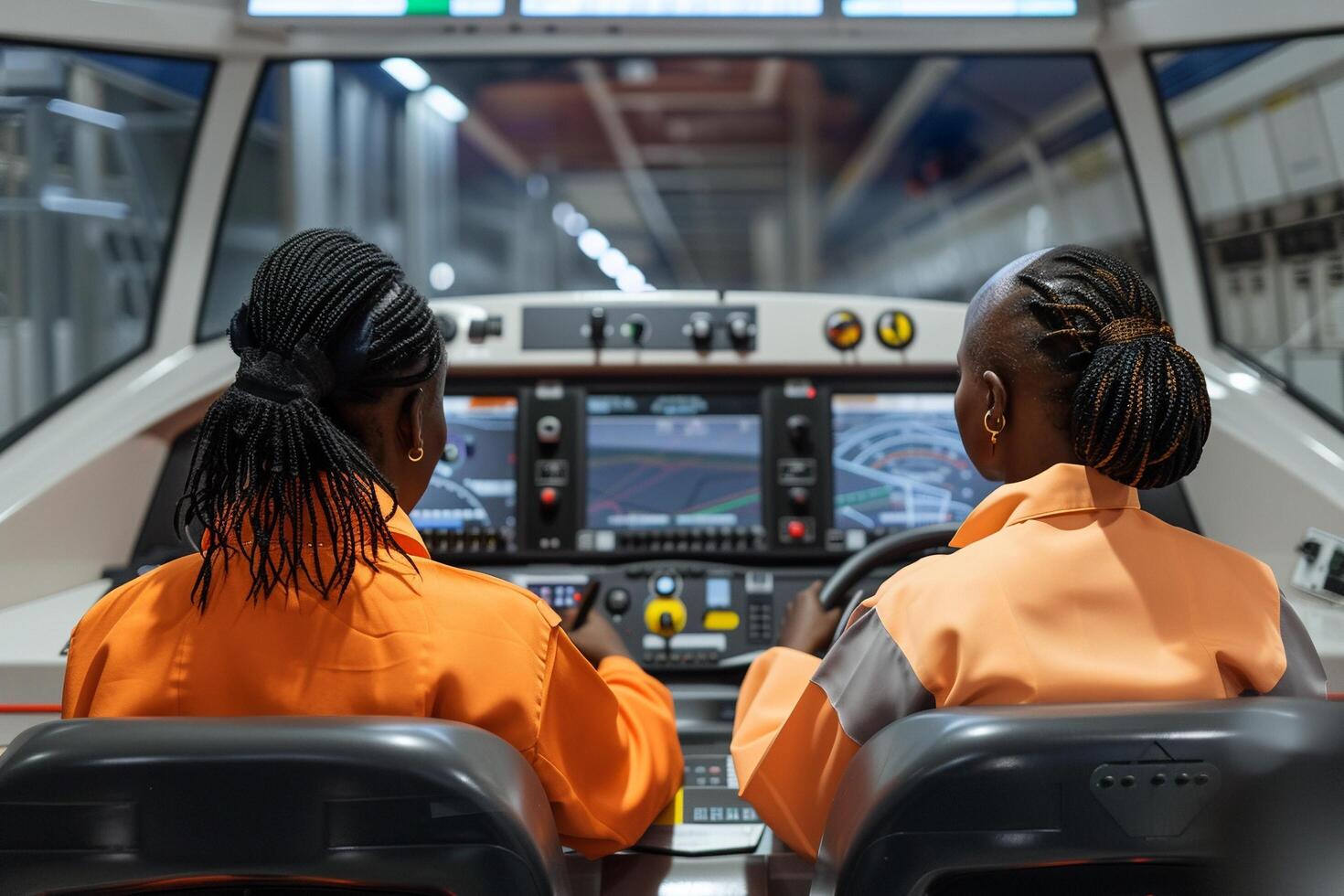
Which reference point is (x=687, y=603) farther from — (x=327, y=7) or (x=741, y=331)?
(x=327, y=7)

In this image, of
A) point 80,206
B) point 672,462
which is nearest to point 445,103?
Result: point 80,206

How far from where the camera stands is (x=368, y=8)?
1.95 m

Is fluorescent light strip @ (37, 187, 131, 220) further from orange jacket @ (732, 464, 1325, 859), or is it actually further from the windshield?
orange jacket @ (732, 464, 1325, 859)

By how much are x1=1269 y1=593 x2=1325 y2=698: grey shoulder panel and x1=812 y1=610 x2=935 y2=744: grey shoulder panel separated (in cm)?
36

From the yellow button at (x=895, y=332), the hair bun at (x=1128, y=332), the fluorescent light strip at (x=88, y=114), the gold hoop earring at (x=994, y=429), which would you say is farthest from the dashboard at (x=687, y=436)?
the hair bun at (x=1128, y=332)

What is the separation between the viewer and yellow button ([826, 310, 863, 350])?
6.82 feet

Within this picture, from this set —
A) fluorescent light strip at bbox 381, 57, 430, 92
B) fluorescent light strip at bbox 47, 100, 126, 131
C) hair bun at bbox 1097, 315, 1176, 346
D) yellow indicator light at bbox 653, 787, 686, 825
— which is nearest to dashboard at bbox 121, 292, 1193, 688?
yellow indicator light at bbox 653, 787, 686, 825

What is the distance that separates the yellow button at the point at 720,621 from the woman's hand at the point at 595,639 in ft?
1.90

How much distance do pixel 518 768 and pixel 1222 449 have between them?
1570 mm

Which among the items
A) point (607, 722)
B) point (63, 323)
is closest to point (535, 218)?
point (63, 323)

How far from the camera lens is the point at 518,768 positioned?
35.8 inches

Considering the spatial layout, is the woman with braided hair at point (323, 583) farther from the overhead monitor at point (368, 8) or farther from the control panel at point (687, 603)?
the overhead monitor at point (368, 8)

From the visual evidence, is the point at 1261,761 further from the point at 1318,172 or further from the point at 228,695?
the point at 1318,172

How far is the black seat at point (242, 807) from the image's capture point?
0.81 metres
